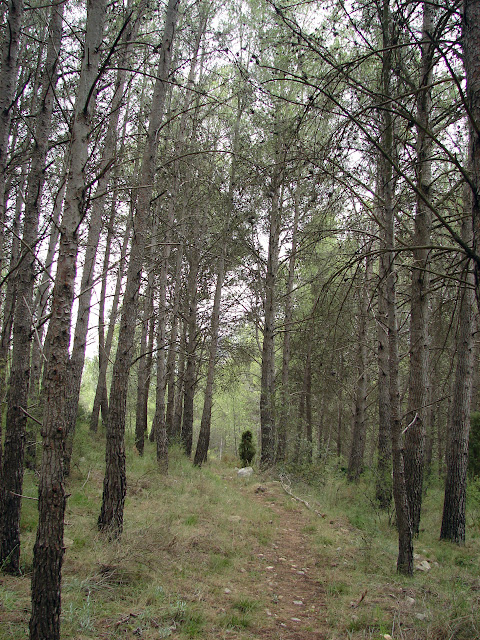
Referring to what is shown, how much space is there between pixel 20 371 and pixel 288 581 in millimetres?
3875

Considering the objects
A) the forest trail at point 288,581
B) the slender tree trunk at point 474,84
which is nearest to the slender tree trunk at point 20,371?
the forest trail at point 288,581

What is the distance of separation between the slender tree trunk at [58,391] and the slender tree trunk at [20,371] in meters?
1.29

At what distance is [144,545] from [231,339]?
37.2 feet

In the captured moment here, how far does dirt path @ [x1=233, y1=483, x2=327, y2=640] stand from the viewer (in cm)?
371

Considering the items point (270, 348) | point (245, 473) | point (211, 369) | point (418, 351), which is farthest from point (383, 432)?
point (418, 351)

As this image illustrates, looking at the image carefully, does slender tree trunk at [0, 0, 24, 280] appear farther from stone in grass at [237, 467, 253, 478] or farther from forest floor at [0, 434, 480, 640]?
stone in grass at [237, 467, 253, 478]

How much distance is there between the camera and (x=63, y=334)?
110 inches

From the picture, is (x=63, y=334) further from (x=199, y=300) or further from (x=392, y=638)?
(x=199, y=300)

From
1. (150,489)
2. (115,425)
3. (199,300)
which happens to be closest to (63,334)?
(115,425)

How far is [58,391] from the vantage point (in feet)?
9.02

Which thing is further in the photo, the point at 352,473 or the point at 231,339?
the point at 231,339

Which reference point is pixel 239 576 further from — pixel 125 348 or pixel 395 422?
pixel 125 348

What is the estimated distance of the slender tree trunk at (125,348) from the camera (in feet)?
17.3

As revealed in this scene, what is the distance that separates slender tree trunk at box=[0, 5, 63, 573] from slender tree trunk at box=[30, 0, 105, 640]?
1286 millimetres
